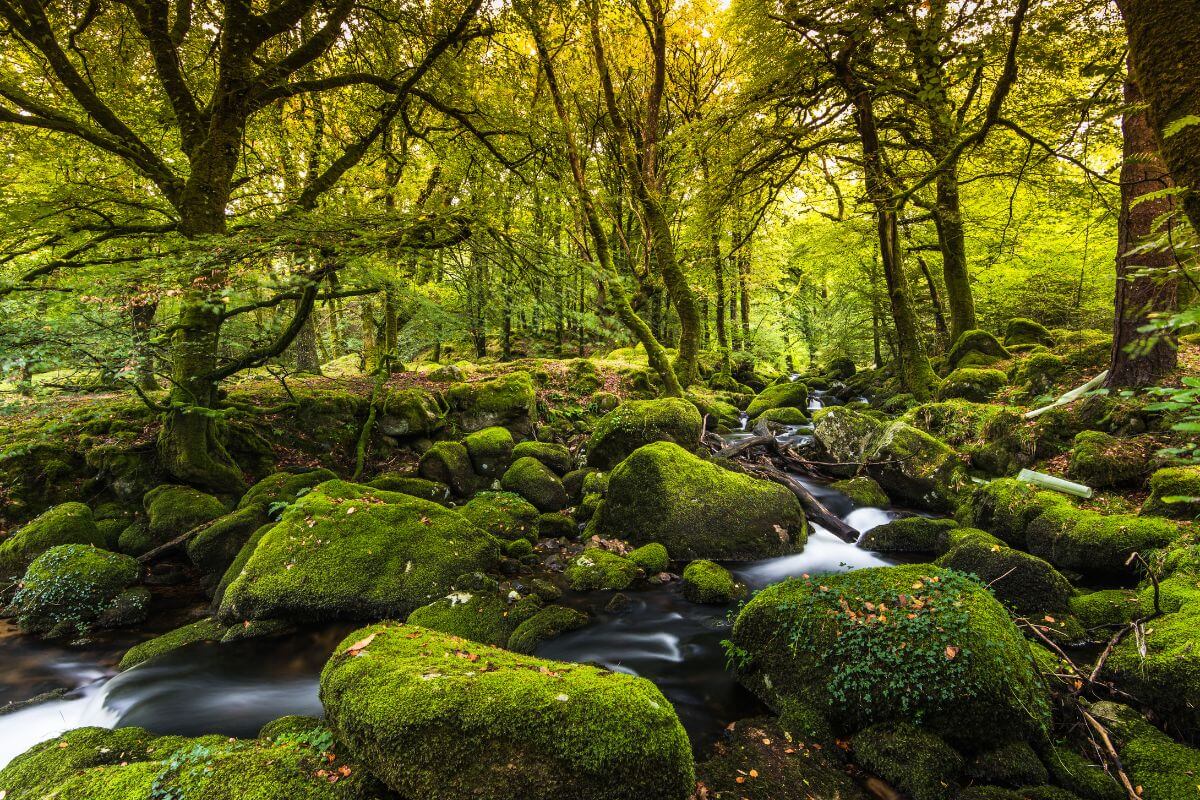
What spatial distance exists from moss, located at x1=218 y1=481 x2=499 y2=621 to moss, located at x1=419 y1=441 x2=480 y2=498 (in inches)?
85.7

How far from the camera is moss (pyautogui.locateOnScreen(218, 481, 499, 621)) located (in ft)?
15.5

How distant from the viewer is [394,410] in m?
9.12

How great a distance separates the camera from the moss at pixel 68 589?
4.80 metres

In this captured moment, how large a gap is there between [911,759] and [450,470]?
6.89m

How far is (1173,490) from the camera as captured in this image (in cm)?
486

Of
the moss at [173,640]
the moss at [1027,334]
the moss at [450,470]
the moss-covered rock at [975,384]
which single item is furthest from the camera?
the moss at [1027,334]

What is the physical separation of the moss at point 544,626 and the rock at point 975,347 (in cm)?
1181

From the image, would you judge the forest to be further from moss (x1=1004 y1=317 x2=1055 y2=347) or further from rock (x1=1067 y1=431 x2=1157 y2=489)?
moss (x1=1004 y1=317 x2=1055 y2=347)

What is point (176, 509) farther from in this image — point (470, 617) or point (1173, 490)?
point (1173, 490)

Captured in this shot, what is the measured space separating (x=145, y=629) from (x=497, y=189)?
737 centimetres

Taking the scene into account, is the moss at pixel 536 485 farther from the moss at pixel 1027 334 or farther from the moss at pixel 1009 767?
the moss at pixel 1027 334

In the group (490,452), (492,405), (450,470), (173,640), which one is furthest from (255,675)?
(492,405)

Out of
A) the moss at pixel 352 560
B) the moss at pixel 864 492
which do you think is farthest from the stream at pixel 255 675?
the moss at pixel 864 492

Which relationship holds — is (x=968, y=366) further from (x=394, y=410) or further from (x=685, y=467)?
(x=394, y=410)
